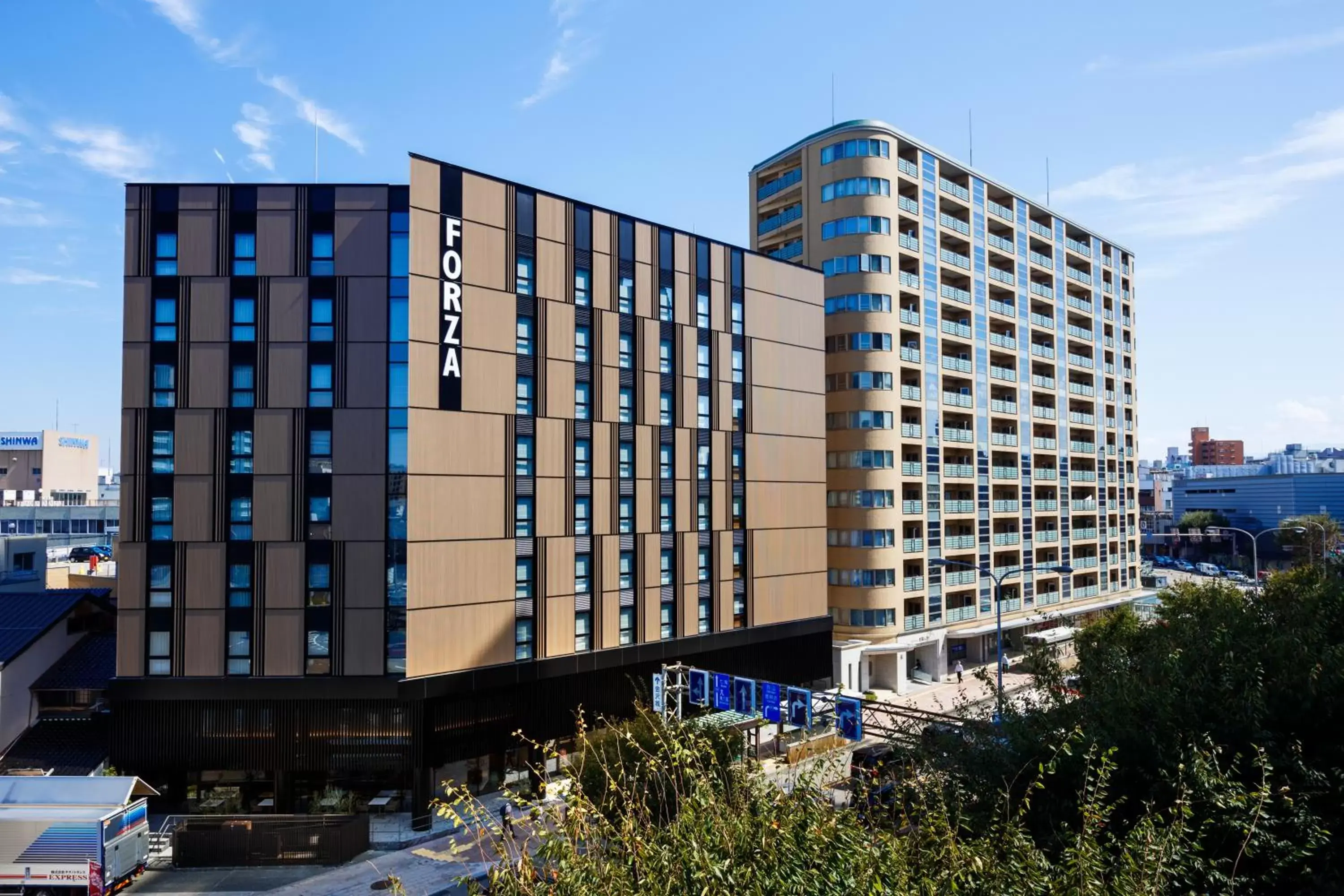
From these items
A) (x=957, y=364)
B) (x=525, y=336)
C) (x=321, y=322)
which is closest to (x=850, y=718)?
(x=525, y=336)

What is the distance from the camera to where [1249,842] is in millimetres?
12320

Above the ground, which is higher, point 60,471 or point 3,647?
point 60,471

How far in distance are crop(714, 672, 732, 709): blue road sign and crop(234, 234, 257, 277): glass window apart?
27398mm

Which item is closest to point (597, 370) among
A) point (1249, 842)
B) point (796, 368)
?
point (796, 368)

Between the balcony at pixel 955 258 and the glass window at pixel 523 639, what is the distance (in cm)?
4170

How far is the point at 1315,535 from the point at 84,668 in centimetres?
12048

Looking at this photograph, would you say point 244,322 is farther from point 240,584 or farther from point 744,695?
point 744,695

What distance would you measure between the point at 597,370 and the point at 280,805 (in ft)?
80.0

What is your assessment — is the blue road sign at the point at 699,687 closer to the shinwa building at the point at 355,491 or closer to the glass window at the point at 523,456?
the shinwa building at the point at 355,491

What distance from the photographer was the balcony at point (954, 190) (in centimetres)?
6042

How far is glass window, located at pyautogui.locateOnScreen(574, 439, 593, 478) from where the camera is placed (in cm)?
3994

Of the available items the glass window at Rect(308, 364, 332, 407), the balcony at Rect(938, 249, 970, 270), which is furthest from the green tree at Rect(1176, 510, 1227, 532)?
the glass window at Rect(308, 364, 332, 407)

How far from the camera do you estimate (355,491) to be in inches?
1359

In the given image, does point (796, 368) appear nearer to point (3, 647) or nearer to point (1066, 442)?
point (1066, 442)
